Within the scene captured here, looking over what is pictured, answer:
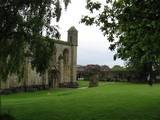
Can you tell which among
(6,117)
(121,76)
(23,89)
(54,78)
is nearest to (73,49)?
(54,78)

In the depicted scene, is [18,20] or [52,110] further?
[52,110]

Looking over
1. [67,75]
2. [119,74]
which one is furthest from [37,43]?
[119,74]

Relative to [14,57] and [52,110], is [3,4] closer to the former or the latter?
[14,57]

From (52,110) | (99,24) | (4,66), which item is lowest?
(52,110)

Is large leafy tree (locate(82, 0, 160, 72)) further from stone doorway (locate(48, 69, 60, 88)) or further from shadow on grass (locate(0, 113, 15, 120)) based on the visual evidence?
stone doorway (locate(48, 69, 60, 88))

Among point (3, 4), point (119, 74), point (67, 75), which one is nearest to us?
point (3, 4)

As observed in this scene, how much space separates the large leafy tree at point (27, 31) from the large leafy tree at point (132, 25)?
1.88 metres

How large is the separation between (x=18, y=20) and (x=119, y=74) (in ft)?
225

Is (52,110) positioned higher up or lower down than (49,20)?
lower down

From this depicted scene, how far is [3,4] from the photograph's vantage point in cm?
2123

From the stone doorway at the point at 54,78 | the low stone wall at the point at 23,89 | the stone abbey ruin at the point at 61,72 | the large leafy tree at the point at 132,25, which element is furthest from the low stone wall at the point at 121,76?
the large leafy tree at the point at 132,25

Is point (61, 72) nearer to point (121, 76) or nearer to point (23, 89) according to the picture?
point (23, 89)

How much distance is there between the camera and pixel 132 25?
21.2 meters

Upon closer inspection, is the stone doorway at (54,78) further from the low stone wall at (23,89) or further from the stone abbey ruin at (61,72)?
the low stone wall at (23,89)
